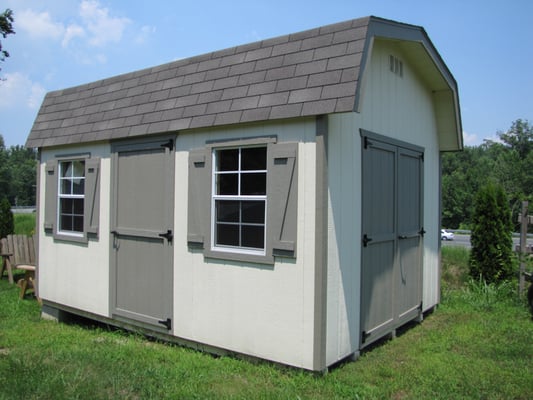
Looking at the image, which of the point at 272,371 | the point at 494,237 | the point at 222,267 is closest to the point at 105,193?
→ the point at 222,267

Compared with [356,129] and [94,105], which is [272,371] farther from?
[94,105]

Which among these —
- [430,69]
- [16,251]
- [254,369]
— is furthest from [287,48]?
[16,251]

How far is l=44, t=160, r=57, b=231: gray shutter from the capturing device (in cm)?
684

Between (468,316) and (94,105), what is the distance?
6.28 meters

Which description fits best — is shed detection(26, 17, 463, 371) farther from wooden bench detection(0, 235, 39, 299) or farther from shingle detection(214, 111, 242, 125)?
wooden bench detection(0, 235, 39, 299)

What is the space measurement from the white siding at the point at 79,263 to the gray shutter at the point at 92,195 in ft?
0.24

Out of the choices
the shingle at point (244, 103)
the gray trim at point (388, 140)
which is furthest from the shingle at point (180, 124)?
the gray trim at point (388, 140)

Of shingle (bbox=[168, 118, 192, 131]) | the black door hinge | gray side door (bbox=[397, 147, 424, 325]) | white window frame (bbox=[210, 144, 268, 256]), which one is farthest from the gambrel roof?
gray side door (bbox=[397, 147, 424, 325])

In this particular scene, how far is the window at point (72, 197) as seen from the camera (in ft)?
20.4

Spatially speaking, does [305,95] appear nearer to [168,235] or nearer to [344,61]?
[344,61]

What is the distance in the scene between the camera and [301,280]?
4.21m

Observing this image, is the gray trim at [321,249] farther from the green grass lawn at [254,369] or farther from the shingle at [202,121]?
the shingle at [202,121]

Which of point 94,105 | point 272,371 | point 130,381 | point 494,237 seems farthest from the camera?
point 494,237

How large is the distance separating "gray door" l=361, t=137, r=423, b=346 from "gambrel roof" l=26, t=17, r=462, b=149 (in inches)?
42.1
